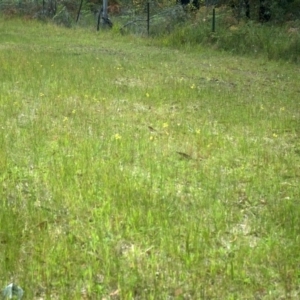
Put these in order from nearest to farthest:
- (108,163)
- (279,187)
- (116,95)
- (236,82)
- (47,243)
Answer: (47,243) < (279,187) < (108,163) < (116,95) < (236,82)

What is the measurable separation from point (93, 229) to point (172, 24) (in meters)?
→ 14.5

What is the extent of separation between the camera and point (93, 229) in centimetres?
430

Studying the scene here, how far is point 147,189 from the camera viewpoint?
5.07 metres

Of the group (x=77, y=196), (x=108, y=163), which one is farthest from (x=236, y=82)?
(x=77, y=196)

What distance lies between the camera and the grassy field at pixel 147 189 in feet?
12.1

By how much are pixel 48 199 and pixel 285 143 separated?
3274mm

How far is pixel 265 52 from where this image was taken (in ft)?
48.6

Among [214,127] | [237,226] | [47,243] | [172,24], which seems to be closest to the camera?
[47,243]

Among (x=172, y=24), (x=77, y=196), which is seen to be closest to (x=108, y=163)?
(x=77, y=196)

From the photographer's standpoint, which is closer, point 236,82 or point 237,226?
point 237,226

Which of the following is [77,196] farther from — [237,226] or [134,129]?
[134,129]

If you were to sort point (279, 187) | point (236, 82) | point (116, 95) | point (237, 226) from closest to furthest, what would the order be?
point (237, 226)
point (279, 187)
point (116, 95)
point (236, 82)

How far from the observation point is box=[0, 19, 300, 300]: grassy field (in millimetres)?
3693

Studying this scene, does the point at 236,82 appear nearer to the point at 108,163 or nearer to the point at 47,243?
the point at 108,163
